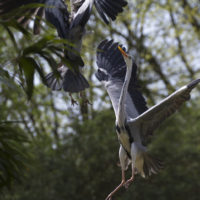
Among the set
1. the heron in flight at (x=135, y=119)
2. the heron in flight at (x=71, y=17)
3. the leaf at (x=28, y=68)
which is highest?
the heron in flight at (x=71, y=17)

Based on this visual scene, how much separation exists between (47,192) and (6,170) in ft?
17.5

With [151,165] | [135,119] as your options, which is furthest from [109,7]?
[151,165]

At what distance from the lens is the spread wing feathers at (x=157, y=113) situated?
3.83 meters

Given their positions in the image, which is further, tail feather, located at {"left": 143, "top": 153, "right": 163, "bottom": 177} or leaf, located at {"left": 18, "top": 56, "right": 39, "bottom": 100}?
tail feather, located at {"left": 143, "top": 153, "right": 163, "bottom": 177}

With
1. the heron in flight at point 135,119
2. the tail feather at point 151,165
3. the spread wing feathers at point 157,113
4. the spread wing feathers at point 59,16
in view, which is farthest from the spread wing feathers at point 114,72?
the spread wing feathers at point 59,16

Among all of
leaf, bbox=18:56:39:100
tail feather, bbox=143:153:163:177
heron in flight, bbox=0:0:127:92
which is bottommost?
tail feather, bbox=143:153:163:177

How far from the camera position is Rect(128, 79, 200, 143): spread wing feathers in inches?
151

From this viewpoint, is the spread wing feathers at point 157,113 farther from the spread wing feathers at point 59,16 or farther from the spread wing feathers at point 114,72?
the spread wing feathers at point 59,16

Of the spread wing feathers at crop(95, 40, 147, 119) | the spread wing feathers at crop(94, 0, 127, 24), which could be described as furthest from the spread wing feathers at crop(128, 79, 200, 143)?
the spread wing feathers at crop(94, 0, 127, 24)

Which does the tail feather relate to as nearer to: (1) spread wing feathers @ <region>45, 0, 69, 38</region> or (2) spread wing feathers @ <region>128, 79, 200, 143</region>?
(2) spread wing feathers @ <region>128, 79, 200, 143</region>

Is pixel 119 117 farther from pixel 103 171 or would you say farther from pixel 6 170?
pixel 103 171

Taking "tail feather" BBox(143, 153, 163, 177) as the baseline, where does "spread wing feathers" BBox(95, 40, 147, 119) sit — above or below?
above

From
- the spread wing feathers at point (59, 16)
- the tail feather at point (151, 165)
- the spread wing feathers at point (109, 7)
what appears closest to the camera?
the spread wing feathers at point (59, 16)

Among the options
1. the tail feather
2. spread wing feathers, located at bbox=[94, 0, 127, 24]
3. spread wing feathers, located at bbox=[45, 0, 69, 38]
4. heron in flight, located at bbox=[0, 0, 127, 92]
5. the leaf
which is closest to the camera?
the leaf
